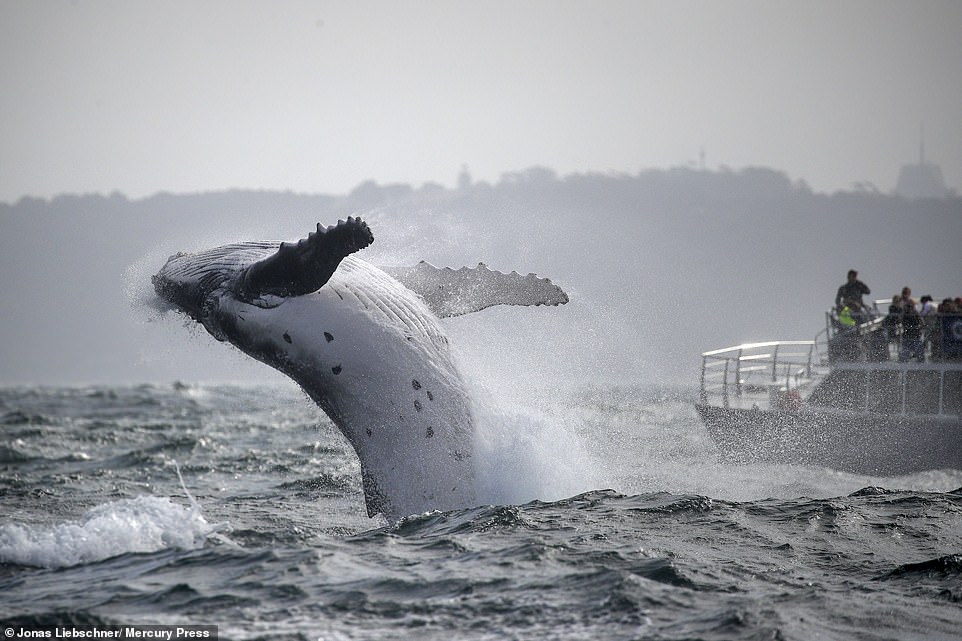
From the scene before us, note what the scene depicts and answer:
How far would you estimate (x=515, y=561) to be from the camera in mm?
5531

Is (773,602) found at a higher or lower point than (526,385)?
lower

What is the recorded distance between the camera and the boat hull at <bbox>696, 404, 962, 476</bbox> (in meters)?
14.1

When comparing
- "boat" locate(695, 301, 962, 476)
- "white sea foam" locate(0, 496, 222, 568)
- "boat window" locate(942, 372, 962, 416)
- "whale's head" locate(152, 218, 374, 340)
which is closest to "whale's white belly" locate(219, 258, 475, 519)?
"whale's head" locate(152, 218, 374, 340)

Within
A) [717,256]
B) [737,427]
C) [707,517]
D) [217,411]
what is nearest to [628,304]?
[717,256]

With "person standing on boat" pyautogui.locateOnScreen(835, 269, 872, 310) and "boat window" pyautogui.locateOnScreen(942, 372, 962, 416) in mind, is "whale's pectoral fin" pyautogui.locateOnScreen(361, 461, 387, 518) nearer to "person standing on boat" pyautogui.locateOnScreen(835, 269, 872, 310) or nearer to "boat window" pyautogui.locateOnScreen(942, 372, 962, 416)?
"boat window" pyautogui.locateOnScreen(942, 372, 962, 416)

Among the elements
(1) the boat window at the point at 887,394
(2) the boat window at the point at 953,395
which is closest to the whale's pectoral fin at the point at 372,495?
(1) the boat window at the point at 887,394

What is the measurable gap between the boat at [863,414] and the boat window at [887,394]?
0.05 feet

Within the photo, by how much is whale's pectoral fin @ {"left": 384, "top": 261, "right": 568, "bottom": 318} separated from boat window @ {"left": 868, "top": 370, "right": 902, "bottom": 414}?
9.02 metres

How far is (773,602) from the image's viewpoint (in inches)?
187

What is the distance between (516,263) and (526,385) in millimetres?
64366

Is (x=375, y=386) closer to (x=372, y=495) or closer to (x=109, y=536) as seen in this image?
(x=372, y=495)

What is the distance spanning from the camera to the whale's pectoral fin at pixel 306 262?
6.12 meters

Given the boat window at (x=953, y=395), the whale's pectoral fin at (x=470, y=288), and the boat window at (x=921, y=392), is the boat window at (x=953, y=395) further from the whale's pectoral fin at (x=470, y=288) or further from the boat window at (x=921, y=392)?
the whale's pectoral fin at (x=470, y=288)

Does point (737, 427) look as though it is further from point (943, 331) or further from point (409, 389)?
point (409, 389)
